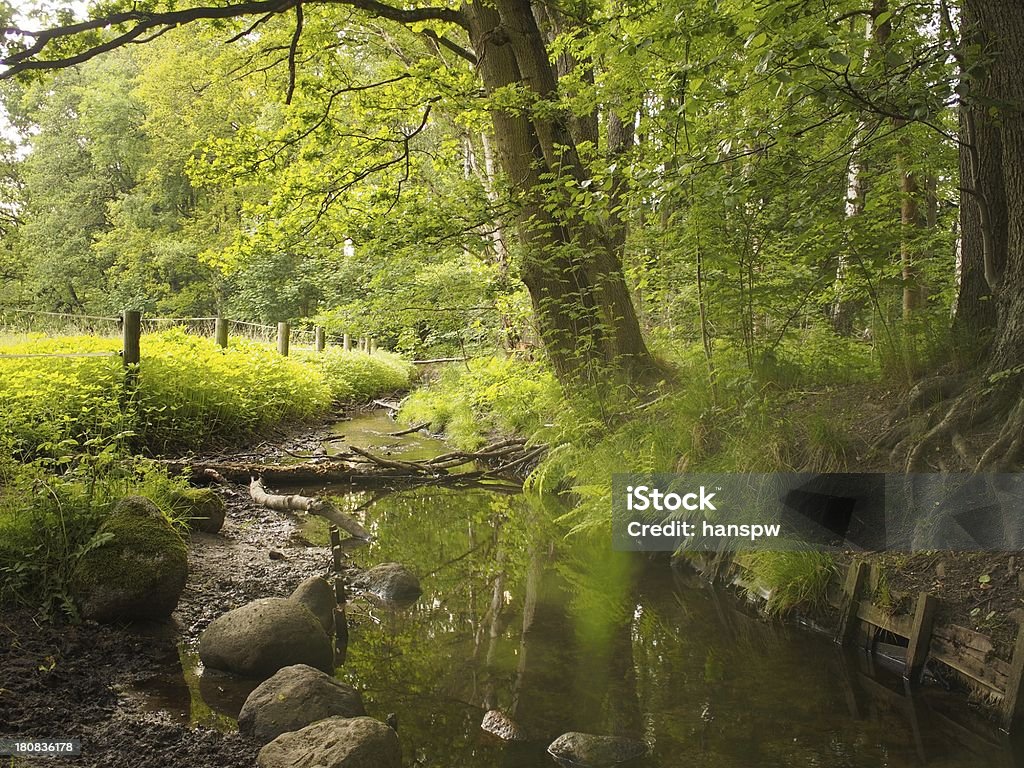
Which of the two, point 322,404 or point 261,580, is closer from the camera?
point 261,580

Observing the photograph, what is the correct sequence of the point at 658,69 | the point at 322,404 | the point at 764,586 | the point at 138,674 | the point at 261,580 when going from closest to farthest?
the point at 138,674
the point at 764,586
the point at 261,580
the point at 658,69
the point at 322,404

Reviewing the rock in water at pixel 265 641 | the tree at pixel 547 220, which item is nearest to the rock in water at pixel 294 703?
the rock in water at pixel 265 641

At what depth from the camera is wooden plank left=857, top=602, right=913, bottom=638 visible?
15.6ft

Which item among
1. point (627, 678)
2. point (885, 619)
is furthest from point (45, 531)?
point (885, 619)

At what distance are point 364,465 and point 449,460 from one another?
121 centimetres

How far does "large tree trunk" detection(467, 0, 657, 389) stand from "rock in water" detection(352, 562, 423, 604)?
3483 millimetres

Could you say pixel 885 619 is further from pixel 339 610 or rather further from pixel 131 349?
pixel 131 349

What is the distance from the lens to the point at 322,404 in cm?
1612

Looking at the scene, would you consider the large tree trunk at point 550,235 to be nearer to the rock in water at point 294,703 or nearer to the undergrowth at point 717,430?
the undergrowth at point 717,430

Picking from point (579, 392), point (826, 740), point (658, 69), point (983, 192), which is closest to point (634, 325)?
point (579, 392)

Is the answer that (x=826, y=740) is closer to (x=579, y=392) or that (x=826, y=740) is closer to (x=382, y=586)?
(x=382, y=586)

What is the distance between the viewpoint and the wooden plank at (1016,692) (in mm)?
3977

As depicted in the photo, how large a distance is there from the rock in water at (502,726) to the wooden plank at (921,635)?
2479 millimetres

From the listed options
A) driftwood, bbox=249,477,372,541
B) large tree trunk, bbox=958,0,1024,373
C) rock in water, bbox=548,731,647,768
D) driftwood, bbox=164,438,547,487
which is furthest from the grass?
large tree trunk, bbox=958,0,1024,373
